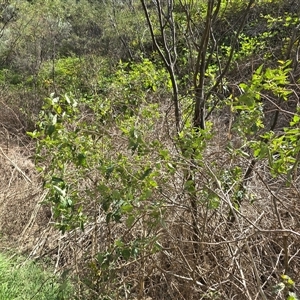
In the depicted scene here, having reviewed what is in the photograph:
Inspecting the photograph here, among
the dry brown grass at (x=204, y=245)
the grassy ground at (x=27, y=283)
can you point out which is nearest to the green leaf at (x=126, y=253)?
the dry brown grass at (x=204, y=245)

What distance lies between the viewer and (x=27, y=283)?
376 centimetres

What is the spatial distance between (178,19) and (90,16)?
27.8 feet

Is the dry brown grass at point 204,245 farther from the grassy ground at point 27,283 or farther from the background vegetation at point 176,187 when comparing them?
the grassy ground at point 27,283

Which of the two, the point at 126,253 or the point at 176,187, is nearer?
the point at 126,253

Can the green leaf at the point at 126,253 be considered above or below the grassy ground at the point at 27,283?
above

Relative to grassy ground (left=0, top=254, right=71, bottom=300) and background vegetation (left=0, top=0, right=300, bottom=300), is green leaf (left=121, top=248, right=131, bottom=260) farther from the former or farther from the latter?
grassy ground (left=0, top=254, right=71, bottom=300)

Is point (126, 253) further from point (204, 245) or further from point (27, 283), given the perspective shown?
point (27, 283)

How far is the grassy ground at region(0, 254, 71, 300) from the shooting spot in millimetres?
3492

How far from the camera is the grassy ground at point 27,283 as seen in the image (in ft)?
11.5

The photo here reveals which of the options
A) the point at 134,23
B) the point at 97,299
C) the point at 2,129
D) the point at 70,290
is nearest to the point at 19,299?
the point at 70,290

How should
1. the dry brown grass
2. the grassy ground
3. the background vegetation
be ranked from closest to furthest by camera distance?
1. the background vegetation
2. the dry brown grass
3. the grassy ground

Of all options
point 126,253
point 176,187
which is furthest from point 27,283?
point 126,253

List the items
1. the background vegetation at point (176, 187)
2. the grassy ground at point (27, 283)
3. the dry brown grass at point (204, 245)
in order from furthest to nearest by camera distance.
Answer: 1. the grassy ground at point (27, 283)
2. the dry brown grass at point (204, 245)
3. the background vegetation at point (176, 187)

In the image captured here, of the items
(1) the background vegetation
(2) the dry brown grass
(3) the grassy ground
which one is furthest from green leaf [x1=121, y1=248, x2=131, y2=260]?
(3) the grassy ground
